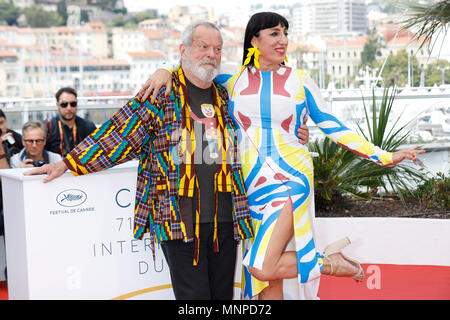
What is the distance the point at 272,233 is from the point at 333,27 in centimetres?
6597

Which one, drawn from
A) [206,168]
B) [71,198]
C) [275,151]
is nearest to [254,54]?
[275,151]

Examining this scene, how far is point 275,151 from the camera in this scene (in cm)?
242

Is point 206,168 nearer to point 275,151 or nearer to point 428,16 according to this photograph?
point 275,151

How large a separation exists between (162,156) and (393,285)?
172cm

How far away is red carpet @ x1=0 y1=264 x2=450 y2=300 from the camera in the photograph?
3.30m

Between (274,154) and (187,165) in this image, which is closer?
(187,165)

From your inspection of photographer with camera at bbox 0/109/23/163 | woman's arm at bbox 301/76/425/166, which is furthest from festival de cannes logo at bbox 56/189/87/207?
photographer with camera at bbox 0/109/23/163

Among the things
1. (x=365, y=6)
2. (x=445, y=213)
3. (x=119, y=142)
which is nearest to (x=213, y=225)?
(x=119, y=142)

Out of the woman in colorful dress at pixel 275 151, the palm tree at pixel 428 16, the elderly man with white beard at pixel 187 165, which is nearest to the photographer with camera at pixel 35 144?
the elderly man with white beard at pixel 187 165

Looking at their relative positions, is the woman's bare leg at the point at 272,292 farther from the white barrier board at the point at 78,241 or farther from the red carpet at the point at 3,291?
the red carpet at the point at 3,291

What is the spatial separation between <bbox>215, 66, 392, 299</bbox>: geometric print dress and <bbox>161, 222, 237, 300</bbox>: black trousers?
147 mm

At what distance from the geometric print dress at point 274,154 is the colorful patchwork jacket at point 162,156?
9cm

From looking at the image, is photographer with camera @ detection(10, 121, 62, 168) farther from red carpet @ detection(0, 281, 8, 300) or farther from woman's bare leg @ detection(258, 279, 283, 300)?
woman's bare leg @ detection(258, 279, 283, 300)
